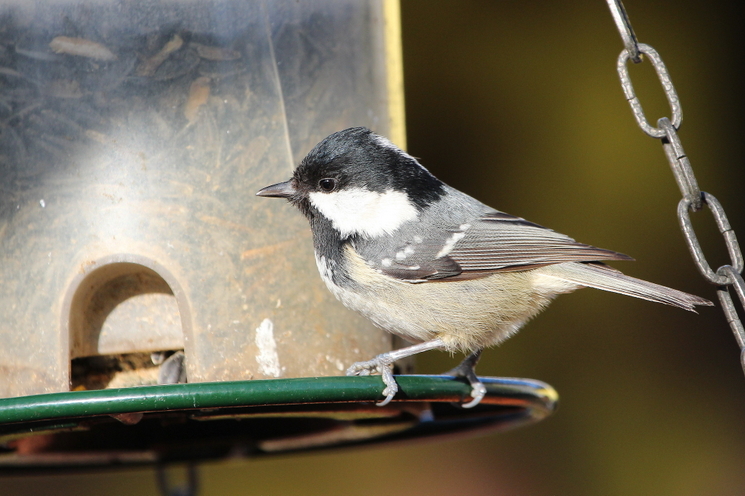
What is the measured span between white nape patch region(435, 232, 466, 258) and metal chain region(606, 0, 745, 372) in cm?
83

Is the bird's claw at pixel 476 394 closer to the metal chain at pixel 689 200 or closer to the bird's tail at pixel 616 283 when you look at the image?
the bird's tail at pixel 616 283

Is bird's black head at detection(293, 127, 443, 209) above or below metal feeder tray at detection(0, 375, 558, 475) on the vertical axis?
above

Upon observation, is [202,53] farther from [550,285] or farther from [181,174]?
[550,285]

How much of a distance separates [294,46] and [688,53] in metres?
3.26

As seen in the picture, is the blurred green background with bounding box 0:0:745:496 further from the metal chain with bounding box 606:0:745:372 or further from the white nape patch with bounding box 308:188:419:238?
the metal chain with bounding box 606:0:745:372

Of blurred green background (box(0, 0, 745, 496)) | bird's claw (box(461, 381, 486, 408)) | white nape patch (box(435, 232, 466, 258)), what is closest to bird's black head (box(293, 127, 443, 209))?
white nape patch (box(435, 232, 466, 258))

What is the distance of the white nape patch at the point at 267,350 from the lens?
2352 millimetres

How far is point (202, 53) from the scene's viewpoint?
2.33 meters

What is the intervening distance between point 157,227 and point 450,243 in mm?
899

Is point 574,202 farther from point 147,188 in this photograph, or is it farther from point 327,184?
point 147,188

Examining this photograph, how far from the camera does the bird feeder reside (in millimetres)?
2234

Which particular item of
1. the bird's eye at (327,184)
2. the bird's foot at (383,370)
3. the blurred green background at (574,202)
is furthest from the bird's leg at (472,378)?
the blurred green background at (574,202)

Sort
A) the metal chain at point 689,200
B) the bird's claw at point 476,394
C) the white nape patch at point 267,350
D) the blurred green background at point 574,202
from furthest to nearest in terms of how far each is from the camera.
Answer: the blurred green background at point 574,202 → the white nape patch at point 267,350 → the bird's claw at point 476,394 → the metal chain at point 689,200

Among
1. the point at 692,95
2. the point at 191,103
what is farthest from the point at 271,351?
the point at 692,95
